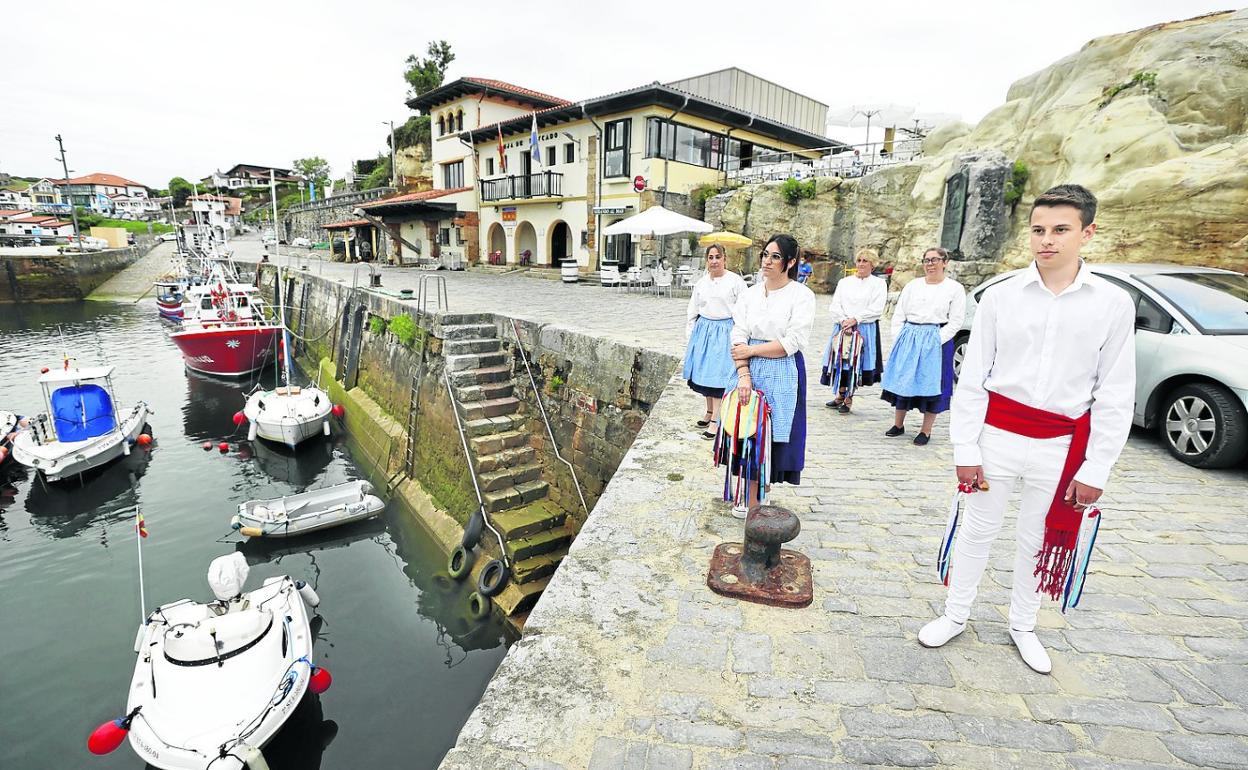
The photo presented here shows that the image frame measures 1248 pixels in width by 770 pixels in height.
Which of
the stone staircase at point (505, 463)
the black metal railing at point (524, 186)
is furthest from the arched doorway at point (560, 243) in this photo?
the stone staircase at point (505, 463)

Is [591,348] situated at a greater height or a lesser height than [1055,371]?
lesser

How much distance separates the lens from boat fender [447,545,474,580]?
827 centimetres


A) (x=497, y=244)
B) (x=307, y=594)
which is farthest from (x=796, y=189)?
(x=497, y=244)

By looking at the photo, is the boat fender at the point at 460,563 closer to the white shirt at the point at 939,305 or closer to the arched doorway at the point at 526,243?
the white shirt at the point at 939,305

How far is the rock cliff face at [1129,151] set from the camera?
6.98 m

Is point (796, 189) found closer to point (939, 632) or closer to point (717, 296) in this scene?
point (717, 296)

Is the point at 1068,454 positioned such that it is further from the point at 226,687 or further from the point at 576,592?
the point at 226,687

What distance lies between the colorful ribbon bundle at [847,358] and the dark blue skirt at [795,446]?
9.42 feet

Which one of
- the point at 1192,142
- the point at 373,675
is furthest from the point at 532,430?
the point at 1192,142

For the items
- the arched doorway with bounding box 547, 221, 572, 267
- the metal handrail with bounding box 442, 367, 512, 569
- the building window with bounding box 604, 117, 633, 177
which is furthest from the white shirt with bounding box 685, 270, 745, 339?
the arched doorway with bounding box 547, 221, 572, 267

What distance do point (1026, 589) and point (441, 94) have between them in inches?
1288

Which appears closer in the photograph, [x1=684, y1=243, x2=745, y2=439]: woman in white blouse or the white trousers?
the white trousers

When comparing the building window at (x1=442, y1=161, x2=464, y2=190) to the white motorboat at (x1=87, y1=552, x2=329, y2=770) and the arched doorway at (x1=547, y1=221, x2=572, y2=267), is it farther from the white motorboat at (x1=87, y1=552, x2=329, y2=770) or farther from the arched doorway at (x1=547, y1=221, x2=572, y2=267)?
the white motorboat at (x1=87, y1=552, x2=329, y2=770)

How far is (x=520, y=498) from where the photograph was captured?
8750 millimetres
